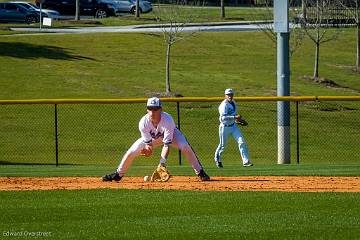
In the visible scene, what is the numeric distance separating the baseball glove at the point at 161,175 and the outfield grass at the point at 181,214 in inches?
54.3

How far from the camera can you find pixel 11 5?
2341 inches

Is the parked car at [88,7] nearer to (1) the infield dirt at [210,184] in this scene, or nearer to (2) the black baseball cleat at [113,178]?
(1) the infield dirt at [210,184]

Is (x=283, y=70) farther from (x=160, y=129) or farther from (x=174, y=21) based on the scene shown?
(x=174, y=21)

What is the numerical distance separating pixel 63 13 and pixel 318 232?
181 ft

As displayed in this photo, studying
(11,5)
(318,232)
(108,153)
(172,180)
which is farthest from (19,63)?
(318,232)

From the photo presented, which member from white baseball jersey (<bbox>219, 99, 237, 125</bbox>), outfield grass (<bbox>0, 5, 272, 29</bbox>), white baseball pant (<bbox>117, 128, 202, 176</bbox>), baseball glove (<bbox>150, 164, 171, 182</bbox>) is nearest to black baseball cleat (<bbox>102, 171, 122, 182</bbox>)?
white baseball pant (<bbox>117, 128, 202, 176</bbox>)

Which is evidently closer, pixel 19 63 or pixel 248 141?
pixel 248 141

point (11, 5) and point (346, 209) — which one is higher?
point (11, 5)

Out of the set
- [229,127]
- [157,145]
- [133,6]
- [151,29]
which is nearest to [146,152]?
[157,145]

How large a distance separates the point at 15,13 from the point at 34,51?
1727 cm

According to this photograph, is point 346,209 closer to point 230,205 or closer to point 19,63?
point 230,205

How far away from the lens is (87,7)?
218 feet

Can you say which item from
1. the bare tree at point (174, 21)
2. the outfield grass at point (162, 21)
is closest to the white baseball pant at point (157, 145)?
the bare tree at point (174, 21)

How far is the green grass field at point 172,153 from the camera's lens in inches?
504
